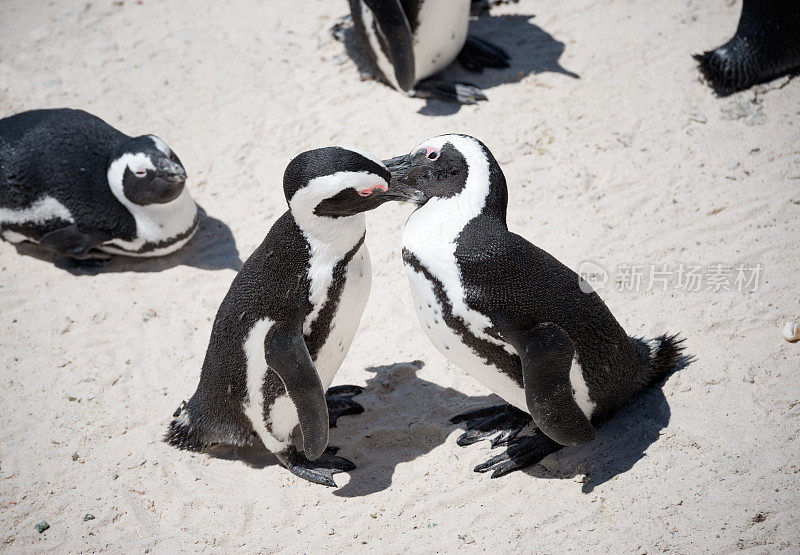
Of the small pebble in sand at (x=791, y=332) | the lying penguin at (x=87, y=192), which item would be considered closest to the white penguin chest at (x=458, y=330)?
the small pebble in sand at (x=791, y=332)

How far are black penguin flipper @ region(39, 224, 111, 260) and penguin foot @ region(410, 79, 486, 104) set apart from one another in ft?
8.65

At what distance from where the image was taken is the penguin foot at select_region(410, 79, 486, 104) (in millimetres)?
5781

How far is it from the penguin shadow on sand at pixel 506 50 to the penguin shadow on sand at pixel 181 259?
186 cm

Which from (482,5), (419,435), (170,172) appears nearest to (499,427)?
(419,435)

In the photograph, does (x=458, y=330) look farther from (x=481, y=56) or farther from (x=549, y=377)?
(x=481, y=56)

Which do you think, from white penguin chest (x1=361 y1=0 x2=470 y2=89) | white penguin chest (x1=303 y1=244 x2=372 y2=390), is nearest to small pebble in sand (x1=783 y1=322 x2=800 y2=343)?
white penguin chest (x1=303 y1=244 x2=372 y2=390)

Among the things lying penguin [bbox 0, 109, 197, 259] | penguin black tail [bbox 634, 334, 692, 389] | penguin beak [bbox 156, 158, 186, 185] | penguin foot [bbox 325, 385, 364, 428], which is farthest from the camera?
lying penguin [bbox 0, 109, 197, 259]

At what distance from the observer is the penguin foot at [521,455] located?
3195mm

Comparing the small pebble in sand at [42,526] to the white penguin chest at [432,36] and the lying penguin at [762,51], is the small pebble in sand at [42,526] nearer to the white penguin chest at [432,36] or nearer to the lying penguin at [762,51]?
the white penguin chest at [432,36]

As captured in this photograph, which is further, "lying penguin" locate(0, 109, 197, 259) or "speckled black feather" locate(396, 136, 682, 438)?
"lying penguin" locate(0, 109, 197, 259)

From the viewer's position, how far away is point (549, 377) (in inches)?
106

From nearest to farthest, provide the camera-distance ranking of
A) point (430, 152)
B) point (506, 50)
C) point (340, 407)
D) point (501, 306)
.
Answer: point (501, 306) → point (430, 152) → point (340, 407) → point (506, 50)

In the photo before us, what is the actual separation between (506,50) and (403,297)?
2.98 meters

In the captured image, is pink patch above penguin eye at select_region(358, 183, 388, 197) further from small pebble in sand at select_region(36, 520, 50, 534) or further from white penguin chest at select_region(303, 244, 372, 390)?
small pebble in sand at select_region(36, 520, 50, 534)
